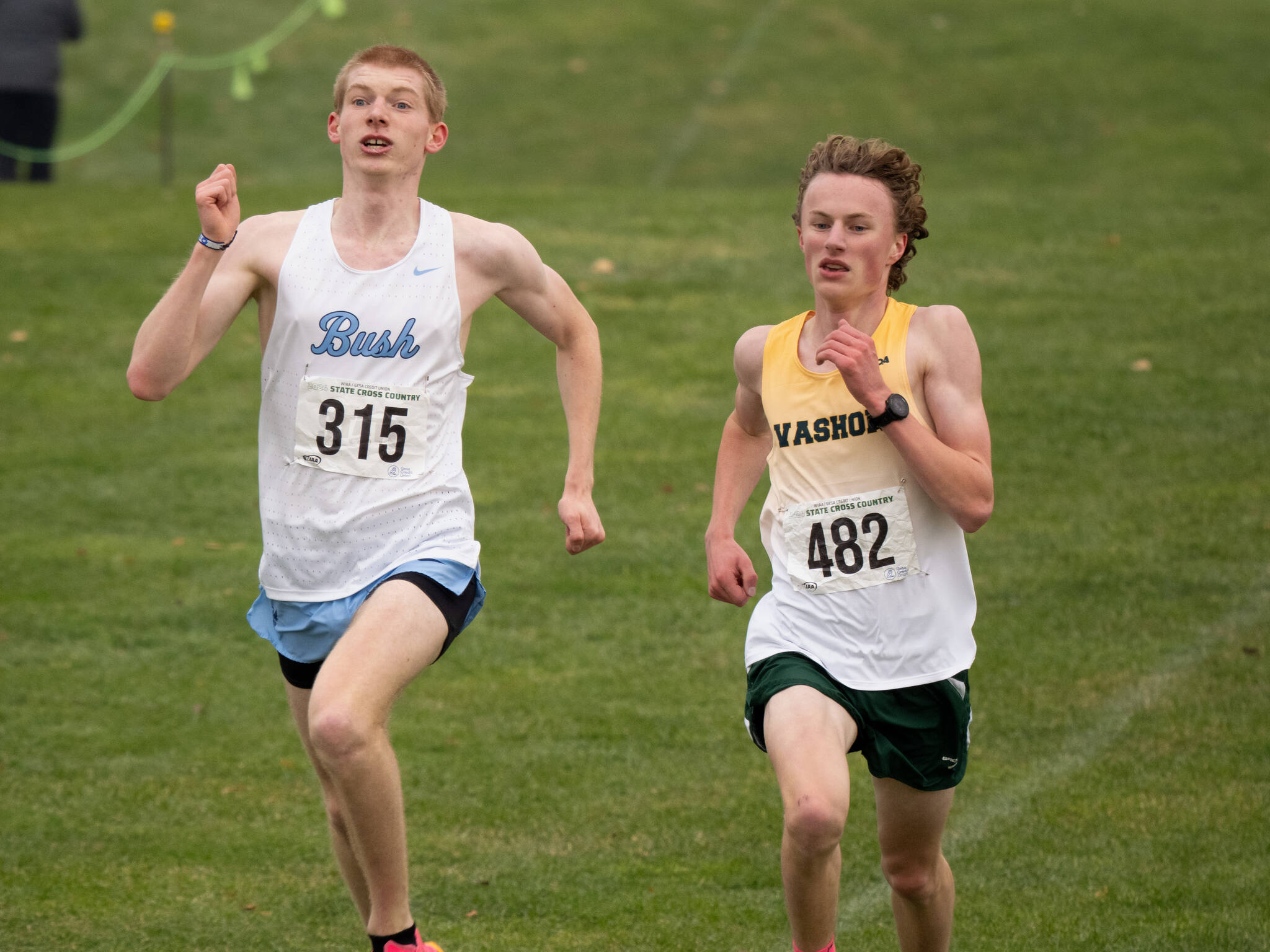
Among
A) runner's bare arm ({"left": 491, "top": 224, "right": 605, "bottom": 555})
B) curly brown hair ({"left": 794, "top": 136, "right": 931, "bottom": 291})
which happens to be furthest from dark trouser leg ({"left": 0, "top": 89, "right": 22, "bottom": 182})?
curly brown hair ({"left": 794, "top": 136, "right": 931, "bottom": 291})

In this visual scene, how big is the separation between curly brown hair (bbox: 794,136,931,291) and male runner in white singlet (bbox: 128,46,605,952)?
2.98 feet

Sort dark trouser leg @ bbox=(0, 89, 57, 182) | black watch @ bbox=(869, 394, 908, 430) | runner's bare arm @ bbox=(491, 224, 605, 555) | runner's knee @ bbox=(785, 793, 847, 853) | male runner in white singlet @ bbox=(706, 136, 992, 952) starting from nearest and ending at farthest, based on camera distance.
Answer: runner's knee @ bbox=(785, 793, 847, 853)
black watch @ bbox=(869, 394, 908, 430)
male runner in white singlet @ bbox=(706, 136, 992, 952)
runner's bare arm @ bbox=(491, 224, 605, 555)
dark trouser leg @ bbox=(0, 89, 57, 182)

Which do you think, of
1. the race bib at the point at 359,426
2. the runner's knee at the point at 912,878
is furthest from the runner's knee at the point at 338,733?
the runner's knee at the point at 912,878

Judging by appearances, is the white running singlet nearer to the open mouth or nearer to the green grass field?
the open mouth

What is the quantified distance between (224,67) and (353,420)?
17.8 meters

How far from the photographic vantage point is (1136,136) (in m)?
18.1

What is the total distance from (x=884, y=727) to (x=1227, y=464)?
6593mm

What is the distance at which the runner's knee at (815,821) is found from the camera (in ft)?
12.8

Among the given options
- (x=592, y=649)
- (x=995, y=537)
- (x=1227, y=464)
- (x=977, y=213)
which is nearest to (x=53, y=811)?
(x=592, y=649)

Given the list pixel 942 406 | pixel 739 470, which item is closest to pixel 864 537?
pixel 942 406

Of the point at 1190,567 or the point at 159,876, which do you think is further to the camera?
the point at 1190,567

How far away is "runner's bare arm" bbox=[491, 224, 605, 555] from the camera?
476 centimetres

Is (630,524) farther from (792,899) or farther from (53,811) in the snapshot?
(792,899)

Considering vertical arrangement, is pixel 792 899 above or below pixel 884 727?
below
